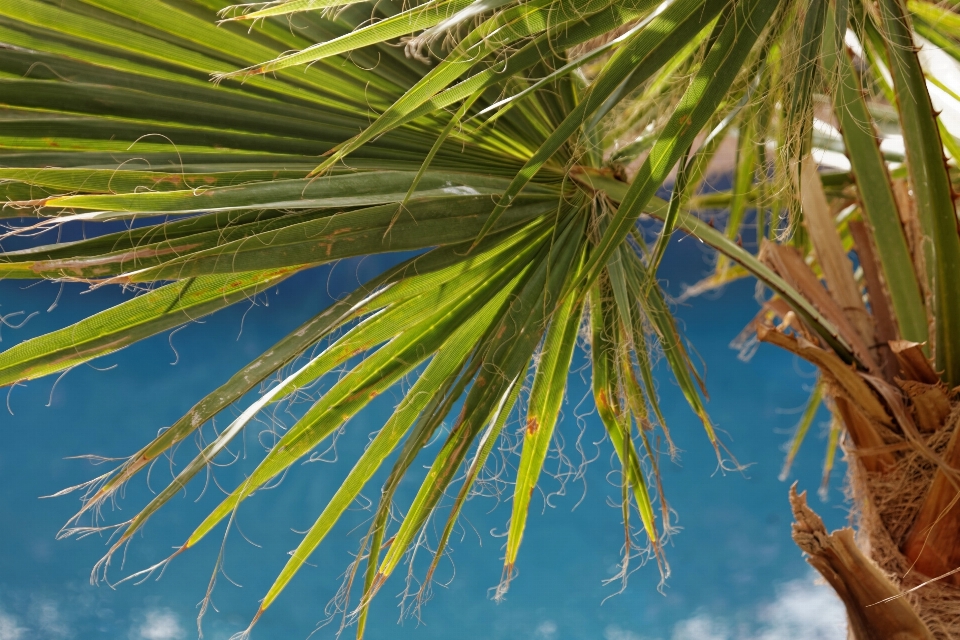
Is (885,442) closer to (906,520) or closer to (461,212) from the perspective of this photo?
(906,520)

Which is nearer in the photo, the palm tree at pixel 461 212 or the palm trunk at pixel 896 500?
the palm tree at pixel 461 212

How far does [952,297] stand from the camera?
28.2 inches

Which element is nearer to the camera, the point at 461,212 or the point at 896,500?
the point at 461,212

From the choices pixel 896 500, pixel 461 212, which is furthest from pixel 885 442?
pixel 461 212

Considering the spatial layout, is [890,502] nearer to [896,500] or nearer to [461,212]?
[896,500]

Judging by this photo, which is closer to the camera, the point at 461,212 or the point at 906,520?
the point at 461,212

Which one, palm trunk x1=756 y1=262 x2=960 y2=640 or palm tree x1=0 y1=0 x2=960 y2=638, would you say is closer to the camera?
palm tree x1=0 y1=0 x2=960 y2=638

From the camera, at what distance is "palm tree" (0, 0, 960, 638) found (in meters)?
0.50

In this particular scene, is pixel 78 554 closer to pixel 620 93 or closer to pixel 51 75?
pixel 51 75

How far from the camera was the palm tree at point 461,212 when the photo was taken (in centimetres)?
50

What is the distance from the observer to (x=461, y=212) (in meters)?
0.64

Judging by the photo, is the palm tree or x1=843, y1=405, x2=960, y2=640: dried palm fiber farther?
x1=843, y1=405, x2=960, y2=640: dried palm fiber

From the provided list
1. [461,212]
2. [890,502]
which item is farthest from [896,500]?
[461,212]

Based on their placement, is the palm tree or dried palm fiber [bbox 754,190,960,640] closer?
the palm tree
